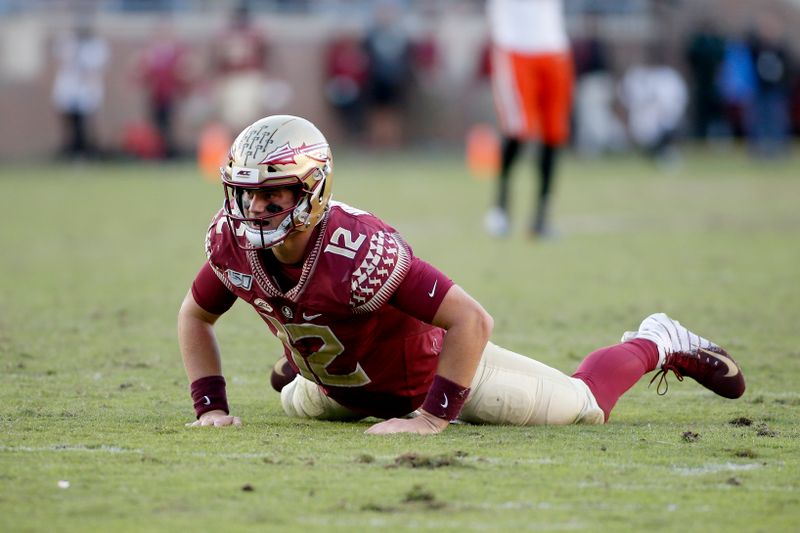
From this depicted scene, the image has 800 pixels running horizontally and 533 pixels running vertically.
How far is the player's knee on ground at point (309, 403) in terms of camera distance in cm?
491

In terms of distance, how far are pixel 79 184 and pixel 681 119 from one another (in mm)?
11704

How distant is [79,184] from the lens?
18172mm

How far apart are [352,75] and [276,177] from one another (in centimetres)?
1941

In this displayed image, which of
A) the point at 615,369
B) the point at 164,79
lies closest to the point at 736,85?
the point at 164,79

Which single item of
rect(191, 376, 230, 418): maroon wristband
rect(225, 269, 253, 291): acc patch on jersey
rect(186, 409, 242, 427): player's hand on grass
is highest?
rect(225, 269, 253, 291): acc patch on jersey

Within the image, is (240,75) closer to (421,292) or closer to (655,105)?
(655,105)

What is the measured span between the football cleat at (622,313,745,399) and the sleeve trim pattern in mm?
1188

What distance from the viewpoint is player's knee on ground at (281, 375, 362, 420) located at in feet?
16.1

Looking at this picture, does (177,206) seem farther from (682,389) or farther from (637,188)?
(682,389)

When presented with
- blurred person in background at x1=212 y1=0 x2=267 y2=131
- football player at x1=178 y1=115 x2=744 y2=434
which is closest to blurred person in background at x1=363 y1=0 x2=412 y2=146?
blurred person in background at x1=212 y1=0 x2=267 y2=131

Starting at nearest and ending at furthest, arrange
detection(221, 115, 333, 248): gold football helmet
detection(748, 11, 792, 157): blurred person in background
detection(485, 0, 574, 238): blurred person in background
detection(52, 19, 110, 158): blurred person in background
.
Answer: detection(221, 115, 333, 248): gold football helmet < detection(485, 0, 574, 238): blurred person in background < detection(748, 11, 792, 157): blurred person in background < detection(52, 19, 110, 158): blurred person in background

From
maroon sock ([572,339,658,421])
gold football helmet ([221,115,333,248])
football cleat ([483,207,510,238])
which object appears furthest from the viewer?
football cleat ([483,207,510,238])

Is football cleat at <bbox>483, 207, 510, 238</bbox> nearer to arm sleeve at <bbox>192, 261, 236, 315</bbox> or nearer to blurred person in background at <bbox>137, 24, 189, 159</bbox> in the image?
arm sleeve at <bbox>192, 261, 236, 315</bbox>

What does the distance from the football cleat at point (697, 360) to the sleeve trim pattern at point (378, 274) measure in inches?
46.8
